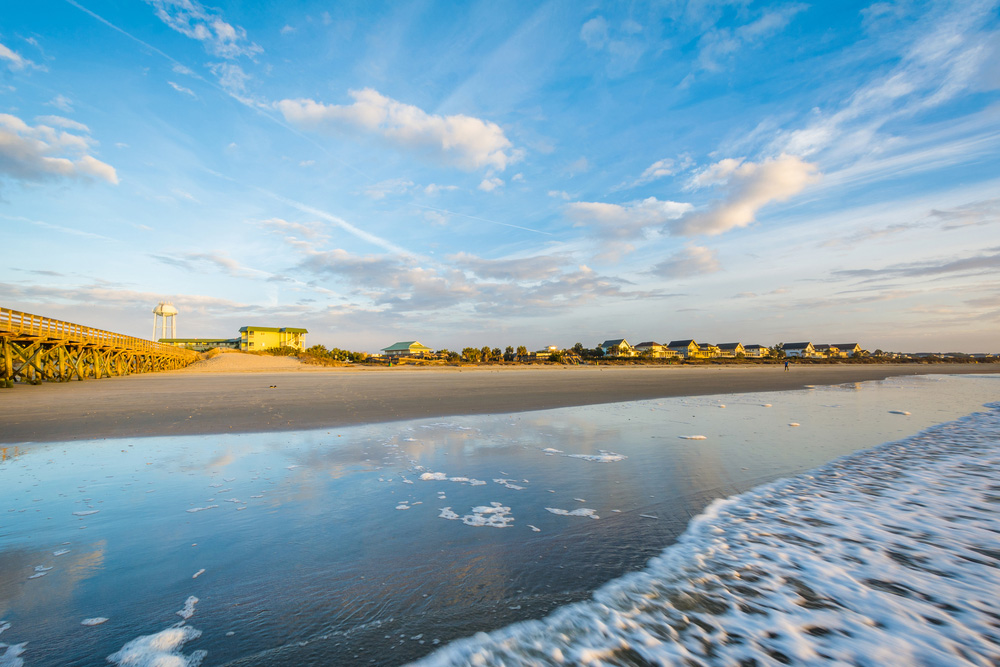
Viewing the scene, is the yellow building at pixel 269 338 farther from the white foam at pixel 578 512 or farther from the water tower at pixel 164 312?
the white foam at pixel 578 512

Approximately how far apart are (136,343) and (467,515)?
46646mm

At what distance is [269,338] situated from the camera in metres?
92.4

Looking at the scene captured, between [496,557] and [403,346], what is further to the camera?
[403,346]

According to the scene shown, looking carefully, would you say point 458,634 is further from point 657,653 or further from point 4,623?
point 4,623

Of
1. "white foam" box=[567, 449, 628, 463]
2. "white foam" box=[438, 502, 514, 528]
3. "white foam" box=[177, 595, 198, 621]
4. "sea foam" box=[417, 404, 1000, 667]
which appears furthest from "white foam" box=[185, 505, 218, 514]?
"white foam" box=[567, 449, 628, 463]

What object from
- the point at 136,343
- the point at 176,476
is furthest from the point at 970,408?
the point at 136,343

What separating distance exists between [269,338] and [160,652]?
336 feet

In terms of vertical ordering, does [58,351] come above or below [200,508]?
above

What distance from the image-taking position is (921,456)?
24.2 feet

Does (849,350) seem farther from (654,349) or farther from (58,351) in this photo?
(58,351)

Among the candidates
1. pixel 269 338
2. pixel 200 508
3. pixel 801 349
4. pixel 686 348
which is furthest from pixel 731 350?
pixel 200 508

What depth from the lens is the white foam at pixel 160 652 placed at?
2.31 m

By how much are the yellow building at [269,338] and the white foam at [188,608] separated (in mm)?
95630

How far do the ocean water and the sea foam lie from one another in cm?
2
